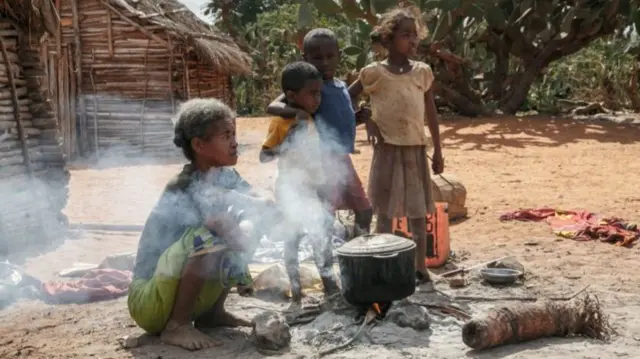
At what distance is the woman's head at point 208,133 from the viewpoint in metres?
3.56

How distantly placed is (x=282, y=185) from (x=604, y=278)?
6.77 feet

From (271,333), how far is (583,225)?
361 centimetres

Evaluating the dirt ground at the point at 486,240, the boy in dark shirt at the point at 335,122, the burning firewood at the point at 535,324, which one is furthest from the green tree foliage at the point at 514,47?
the burning firewood at the point at 535,324

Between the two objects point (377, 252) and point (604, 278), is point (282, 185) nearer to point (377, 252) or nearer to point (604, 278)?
point (377, 252)

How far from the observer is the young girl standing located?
4582mm

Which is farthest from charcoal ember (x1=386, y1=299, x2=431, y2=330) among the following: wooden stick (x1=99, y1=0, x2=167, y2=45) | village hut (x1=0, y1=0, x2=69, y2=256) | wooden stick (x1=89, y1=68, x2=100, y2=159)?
wooden stick (x1=89, y1=68, x2=100, y2=159)

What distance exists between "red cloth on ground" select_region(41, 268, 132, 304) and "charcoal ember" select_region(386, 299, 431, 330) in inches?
69.8

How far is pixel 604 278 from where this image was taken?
15.8 ft

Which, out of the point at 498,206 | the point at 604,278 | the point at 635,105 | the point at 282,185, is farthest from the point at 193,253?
the point at 635,105

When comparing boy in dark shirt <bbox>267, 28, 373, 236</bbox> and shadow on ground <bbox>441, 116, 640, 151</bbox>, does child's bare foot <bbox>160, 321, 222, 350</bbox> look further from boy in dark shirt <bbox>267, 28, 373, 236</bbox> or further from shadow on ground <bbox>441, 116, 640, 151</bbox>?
shadow on ground <bbox>441, 116, 640, 151</bbox>

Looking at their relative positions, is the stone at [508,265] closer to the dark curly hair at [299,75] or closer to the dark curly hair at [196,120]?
the dark curly hair at [299,75]

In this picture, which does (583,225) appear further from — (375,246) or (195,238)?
(195,238)

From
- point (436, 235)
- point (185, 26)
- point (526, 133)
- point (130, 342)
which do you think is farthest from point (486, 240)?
point (185, 26)

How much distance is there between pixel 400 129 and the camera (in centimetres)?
462
